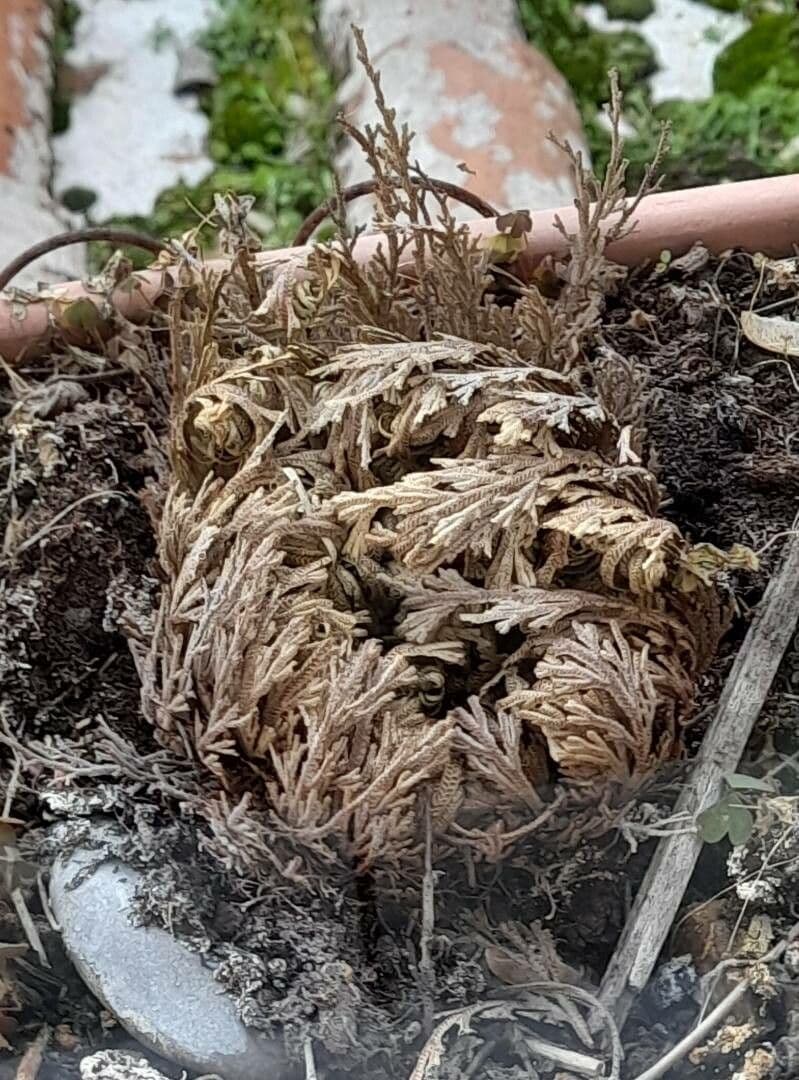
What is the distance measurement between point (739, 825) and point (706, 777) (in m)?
0.04

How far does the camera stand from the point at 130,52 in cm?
191

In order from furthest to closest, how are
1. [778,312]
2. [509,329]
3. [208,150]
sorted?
[208,150] < [778,312] < [509,329]

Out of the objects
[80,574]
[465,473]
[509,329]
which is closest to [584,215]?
[509,329]

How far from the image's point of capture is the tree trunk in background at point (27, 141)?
1450 millimetres

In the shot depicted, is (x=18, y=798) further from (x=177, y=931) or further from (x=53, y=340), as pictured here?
(x=53, y=340)

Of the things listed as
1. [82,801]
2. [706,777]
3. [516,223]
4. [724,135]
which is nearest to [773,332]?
[516,223]

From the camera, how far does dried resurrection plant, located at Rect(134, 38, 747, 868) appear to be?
2.47 ft

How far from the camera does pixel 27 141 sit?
63.6 inches

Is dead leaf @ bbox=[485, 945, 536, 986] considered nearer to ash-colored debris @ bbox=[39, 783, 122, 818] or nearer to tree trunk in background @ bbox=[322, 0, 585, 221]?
ash-colored debris @ bbox=[39, 783, 122, 818]

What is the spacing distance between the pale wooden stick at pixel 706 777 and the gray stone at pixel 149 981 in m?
0.22

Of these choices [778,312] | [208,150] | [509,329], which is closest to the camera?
[509,329]

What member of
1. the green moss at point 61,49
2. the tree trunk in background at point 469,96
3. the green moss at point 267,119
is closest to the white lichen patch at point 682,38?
the tree trunk in background at point 469,96

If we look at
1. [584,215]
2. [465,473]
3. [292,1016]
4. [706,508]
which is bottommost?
[292,1016]

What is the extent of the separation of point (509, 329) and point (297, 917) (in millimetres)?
423
